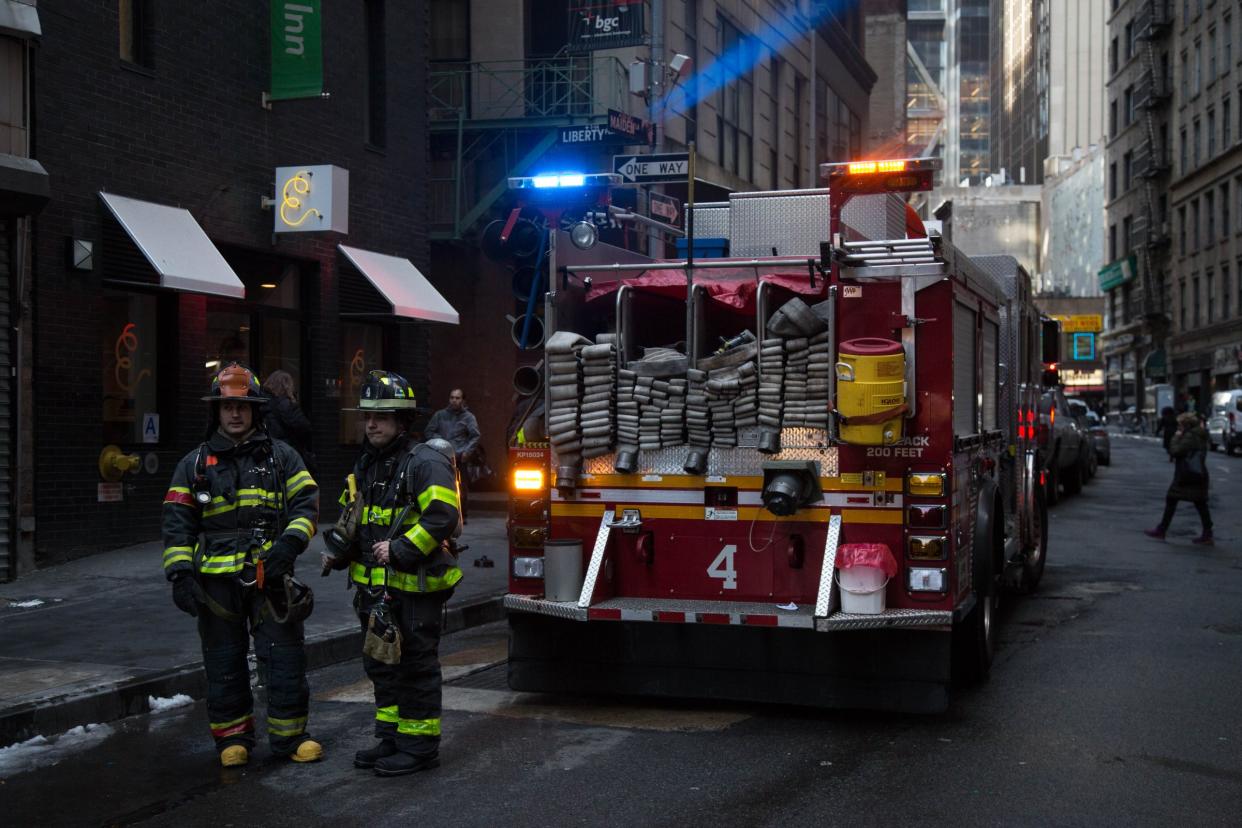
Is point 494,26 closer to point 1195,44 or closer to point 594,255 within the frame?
point 594,255

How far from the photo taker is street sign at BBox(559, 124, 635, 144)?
1884cm

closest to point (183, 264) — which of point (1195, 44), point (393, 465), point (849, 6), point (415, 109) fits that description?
point (415, 109)

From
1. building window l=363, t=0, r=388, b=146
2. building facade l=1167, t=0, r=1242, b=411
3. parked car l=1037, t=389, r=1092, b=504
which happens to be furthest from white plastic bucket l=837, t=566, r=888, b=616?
building facade l=1167, t=0, r=1242, b=411

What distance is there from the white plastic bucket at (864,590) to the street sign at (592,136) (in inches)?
485

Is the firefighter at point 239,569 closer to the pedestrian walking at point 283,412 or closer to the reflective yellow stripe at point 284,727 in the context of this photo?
the reflective yellow stripe at point 284,727

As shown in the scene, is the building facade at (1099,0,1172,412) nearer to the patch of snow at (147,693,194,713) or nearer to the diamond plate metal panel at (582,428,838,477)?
the diamond plate metal panel at (582,428,838,477)

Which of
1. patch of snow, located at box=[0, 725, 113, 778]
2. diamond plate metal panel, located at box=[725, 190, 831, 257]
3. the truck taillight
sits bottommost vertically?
patch of snow, located at box=[0, 725, 113, 778]

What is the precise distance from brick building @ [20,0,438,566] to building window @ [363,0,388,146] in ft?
0.08

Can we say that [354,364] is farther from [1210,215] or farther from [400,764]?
[1210,215]

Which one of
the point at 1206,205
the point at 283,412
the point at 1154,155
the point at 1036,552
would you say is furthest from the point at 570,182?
the point at 1154,155

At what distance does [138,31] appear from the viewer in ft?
44.5

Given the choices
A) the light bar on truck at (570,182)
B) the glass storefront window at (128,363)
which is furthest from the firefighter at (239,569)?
the glass storefront window at (128,363)

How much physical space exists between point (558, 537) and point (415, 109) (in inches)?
459

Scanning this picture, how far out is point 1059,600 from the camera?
11969 millimetres
